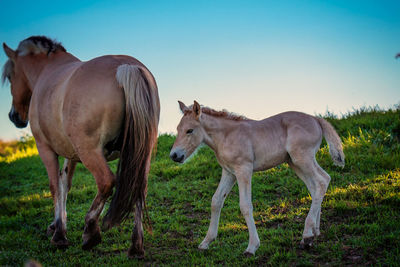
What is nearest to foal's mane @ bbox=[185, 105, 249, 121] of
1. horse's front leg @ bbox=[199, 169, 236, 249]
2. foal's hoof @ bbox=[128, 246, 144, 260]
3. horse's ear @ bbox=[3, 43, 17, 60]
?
horse's front leg @ bbox=[199, 169, 236, 249]

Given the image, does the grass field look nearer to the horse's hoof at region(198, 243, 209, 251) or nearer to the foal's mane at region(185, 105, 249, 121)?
the horse's hoof at region(198, 243, 209, 251)

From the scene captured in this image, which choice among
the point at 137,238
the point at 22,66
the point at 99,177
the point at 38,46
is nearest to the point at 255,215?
the point at 137,238

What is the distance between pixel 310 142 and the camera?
5.17 meters

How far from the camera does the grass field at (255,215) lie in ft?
15.8

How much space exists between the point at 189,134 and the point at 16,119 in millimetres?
4216

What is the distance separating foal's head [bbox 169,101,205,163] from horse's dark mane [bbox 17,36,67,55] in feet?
10.1

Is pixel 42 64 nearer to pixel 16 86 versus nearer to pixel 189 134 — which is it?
pixel 16 86

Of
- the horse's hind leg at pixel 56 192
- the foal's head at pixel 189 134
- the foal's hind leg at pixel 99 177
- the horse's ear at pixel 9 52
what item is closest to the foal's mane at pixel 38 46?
the horse's ear at pixel 9 52

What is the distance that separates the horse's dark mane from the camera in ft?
22.5

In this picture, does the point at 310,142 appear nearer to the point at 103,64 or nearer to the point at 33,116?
the point at 103,64

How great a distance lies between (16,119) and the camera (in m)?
7.66

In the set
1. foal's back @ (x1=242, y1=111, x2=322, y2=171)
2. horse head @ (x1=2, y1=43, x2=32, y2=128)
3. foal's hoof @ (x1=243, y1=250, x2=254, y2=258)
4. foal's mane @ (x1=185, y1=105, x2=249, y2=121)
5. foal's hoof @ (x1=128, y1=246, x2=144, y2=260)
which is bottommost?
foal's hoof @ (x1=128, y1=246, x2=144, y2=260)

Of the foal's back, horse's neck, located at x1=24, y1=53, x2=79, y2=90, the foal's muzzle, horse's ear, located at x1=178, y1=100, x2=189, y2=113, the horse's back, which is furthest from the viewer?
the foal's muzzle

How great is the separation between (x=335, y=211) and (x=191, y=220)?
2.38 metres
